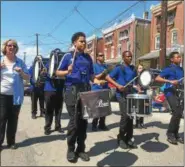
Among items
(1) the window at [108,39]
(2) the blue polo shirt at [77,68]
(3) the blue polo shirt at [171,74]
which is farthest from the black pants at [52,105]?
(1) the window at [108,39]

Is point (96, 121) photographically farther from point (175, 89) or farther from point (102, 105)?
point (102, 105)

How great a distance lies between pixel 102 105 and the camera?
490 cm

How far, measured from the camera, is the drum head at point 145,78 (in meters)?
6.08

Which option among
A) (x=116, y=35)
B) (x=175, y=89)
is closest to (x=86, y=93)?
(x=175, y=89)

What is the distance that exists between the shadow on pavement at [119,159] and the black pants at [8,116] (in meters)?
1.73

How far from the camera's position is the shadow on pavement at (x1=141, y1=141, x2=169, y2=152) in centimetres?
616

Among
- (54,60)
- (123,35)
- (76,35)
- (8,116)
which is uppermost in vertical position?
(123,35)

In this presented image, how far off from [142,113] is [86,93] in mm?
1227

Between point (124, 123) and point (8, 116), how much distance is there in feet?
6.73

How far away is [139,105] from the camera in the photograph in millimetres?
5602

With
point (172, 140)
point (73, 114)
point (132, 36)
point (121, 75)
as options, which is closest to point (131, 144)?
point (172, 140)

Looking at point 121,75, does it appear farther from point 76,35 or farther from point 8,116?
point 8,116

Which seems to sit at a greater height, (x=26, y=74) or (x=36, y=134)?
(x=26, y=74)

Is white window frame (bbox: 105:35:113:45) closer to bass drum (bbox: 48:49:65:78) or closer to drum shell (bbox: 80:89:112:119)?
bass drum (bbox: 48:49:65:78)
